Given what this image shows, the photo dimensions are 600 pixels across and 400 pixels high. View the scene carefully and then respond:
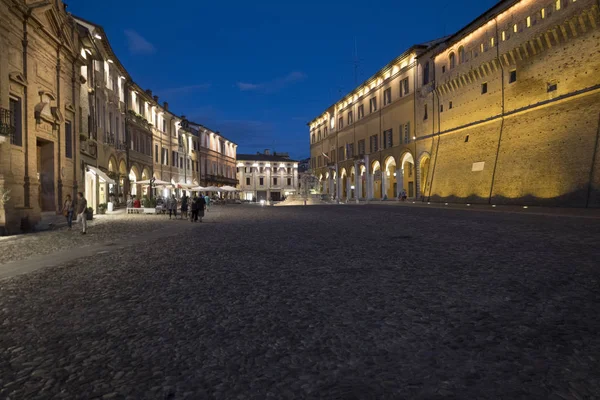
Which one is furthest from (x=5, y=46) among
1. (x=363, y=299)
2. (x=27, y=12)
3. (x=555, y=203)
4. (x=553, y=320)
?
(x=555, y=203)

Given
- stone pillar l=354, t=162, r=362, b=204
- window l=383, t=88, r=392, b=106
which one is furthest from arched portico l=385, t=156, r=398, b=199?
stone pillar l=354, t=162, r=362, b=204

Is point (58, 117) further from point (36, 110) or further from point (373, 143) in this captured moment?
point (373, 143)

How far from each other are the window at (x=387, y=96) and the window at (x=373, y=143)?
4864mm

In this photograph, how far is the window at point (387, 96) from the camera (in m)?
48.1

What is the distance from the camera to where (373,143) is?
52.9 m

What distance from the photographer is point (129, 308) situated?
4719 mm

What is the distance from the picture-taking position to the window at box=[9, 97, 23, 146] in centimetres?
1465

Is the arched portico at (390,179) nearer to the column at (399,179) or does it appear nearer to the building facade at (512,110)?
the column at (399,179)

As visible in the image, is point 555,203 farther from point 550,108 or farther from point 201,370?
point 201,370

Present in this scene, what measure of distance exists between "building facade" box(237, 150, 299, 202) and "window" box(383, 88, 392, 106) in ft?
153

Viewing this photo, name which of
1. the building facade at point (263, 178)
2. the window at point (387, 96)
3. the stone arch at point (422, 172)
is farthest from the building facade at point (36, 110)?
the building facade at point (263, 178)

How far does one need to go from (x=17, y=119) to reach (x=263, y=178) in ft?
263

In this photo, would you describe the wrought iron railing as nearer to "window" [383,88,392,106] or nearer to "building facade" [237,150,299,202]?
"window" [383,88,392,106]

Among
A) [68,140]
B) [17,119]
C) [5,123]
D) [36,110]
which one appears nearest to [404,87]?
[68,140]
